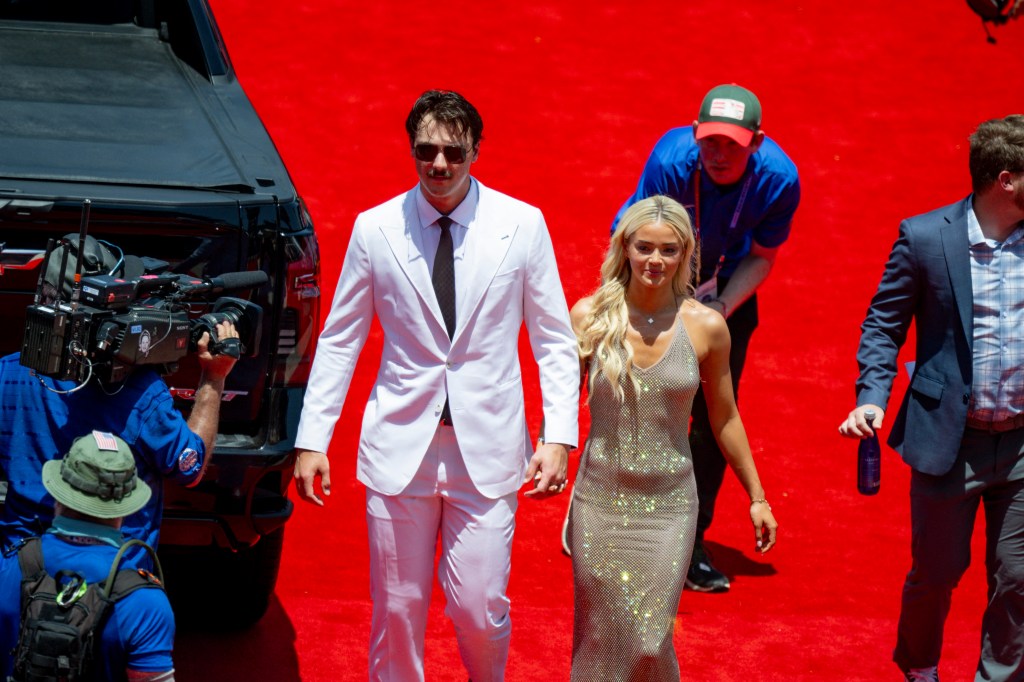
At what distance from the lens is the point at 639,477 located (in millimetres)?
4840

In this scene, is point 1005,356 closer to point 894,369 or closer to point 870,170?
point 894,369

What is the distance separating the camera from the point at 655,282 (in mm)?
4906

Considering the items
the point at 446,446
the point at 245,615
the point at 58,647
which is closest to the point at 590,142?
the point at 245,615

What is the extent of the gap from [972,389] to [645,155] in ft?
22.0

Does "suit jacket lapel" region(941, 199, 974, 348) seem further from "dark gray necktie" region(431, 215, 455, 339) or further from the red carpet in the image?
"dark gray necktie" region(431, 215, 455, 339)

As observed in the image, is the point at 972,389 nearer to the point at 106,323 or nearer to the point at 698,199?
the point at 698,199

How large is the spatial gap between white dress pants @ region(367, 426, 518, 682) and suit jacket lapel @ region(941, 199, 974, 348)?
1.77 meters

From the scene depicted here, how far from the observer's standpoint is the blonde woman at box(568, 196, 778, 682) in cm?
483

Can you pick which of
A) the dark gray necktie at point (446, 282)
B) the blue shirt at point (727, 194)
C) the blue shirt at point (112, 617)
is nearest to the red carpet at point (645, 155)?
the blue shirt at point (727, 194)

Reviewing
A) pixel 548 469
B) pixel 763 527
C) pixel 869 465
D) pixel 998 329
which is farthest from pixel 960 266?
pixel 548 469

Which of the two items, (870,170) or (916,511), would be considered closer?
(916,511)

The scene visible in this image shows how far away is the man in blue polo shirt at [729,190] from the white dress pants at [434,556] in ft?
6.20

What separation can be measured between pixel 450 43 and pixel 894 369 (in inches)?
325

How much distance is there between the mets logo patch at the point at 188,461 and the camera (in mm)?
3928
